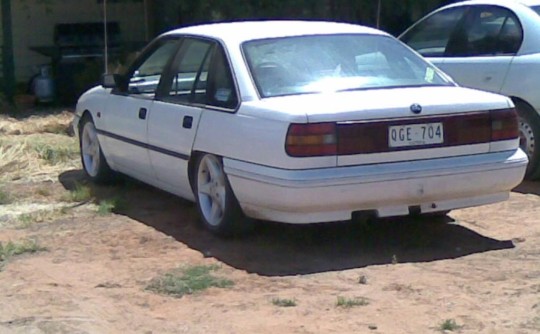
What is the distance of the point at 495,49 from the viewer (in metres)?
9.75

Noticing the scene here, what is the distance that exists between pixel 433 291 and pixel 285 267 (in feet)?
3.45

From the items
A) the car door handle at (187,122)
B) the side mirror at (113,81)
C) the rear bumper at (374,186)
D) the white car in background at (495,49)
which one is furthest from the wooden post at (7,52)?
the rear bumper at (374,186)

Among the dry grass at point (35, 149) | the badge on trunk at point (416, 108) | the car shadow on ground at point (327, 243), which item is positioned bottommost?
the dry grass at point (35, 149)

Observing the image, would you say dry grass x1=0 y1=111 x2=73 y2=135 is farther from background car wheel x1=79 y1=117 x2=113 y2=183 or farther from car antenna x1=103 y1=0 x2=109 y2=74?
background car wheel x1=79 y1=117 x2=113 y2=183

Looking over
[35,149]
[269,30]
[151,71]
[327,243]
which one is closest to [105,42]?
[35,149]

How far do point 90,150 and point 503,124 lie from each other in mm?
4049

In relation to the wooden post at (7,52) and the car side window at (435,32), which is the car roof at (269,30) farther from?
the wooden post at (7,52)

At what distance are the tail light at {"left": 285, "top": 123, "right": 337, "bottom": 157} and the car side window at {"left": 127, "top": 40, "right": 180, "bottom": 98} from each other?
211cm

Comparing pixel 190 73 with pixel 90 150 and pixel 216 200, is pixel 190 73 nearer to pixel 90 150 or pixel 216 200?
pixel 216 200

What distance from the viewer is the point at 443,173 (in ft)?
23.1

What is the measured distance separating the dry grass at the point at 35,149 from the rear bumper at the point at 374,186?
382 centimetres

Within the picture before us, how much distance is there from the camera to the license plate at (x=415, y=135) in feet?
22.8

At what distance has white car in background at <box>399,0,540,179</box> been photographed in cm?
931

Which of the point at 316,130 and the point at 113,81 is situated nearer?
the point at 316,130
